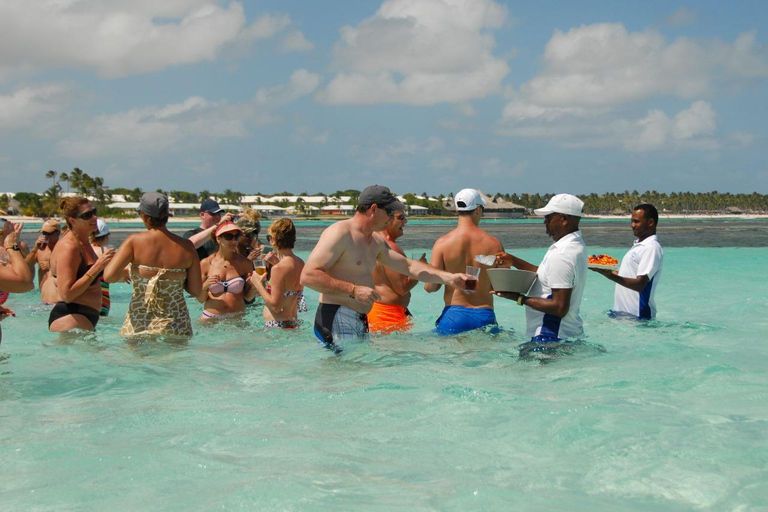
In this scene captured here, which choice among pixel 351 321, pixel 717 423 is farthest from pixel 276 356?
pixel 717 423

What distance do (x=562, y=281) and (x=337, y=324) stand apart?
1.76 metres

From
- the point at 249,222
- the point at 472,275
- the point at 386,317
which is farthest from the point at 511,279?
the point at 249,222

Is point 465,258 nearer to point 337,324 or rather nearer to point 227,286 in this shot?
point 337,324

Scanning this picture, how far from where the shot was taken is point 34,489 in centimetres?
374

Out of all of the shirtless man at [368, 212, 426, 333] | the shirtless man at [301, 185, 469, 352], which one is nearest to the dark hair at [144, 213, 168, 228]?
the shirtless man at [301, 185, 469, 352]

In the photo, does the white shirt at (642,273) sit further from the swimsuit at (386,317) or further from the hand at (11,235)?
the hand at (11,235)

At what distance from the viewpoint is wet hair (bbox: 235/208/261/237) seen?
→ 908cm

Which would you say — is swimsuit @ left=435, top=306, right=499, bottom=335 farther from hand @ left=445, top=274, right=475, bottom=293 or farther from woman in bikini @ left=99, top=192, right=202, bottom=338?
woman in bikini @ left=99, top=192, right=202, bottom=338

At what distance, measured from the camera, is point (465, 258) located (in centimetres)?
623

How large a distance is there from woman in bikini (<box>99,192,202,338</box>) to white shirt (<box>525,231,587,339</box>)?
296 cm

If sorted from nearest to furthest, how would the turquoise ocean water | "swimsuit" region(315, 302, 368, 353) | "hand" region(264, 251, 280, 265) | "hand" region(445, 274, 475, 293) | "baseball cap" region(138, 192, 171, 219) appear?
the turquoise ocean water, "swimsuit" region(315, 302, 368, 353), "hand" region(445, 274, 475, 293), "baseball cap" region(138, 192, 171, 219), "hand" region(264, 251, 280, 265)

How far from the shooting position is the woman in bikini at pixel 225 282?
325 inches

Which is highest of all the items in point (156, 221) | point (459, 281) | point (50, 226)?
point (156, 221)

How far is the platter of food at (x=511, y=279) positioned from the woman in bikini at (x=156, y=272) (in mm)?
2667
